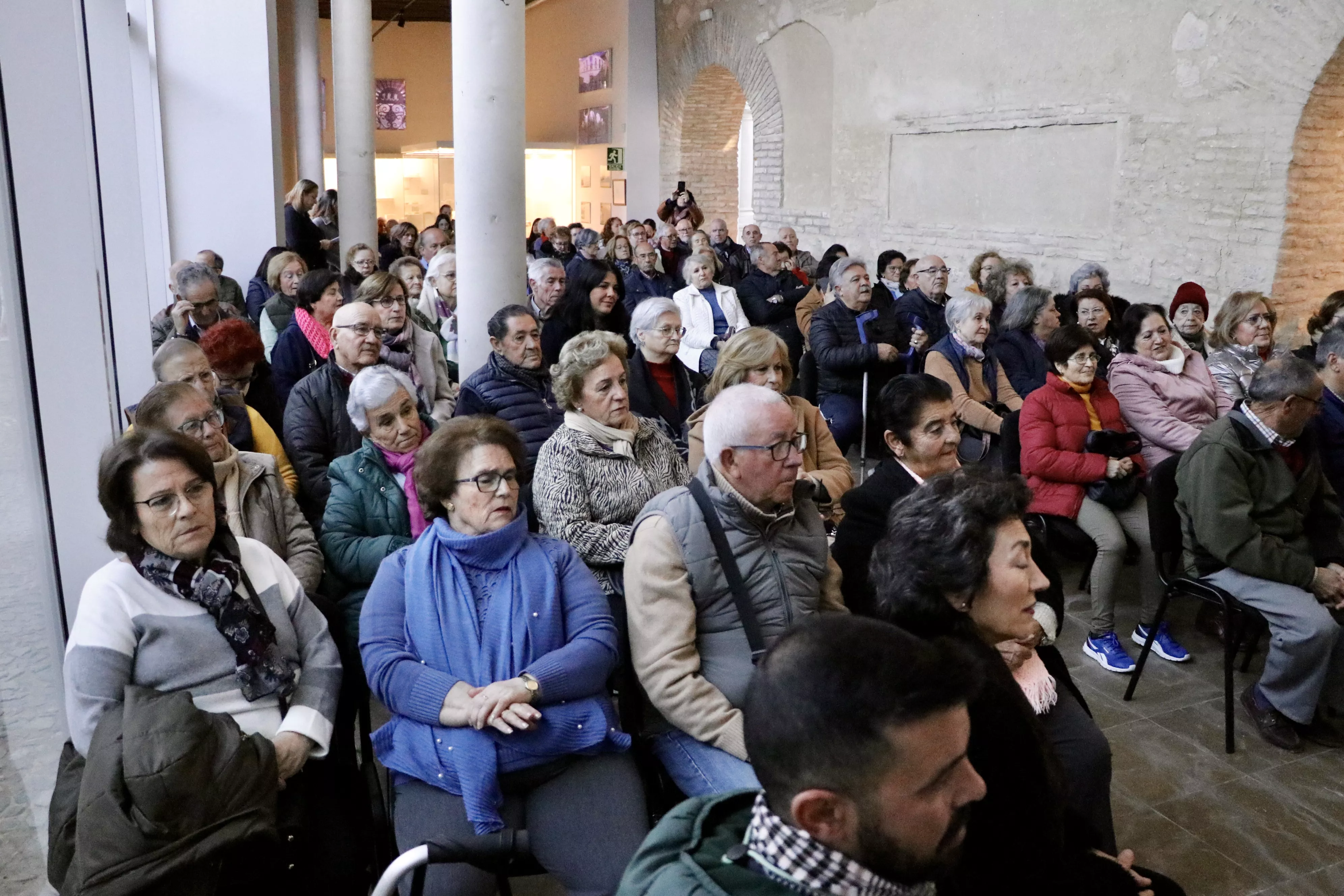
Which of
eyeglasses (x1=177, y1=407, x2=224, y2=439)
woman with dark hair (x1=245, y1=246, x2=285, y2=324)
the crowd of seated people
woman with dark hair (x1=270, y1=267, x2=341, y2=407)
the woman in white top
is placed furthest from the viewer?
woman with dark hair (x1=245, y1=246, x2=285, y2=324)

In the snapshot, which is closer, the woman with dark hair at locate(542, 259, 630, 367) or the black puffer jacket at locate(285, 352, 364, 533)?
the black puffer jacket at locate(285, 352, 364, 533)

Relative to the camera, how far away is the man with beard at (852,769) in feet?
3.99

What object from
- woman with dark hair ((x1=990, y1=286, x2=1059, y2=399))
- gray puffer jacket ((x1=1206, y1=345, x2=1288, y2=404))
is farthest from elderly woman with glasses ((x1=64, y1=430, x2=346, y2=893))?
gray puffer jacket ((x1=1206, y1=345, x2=1288, y2=404))

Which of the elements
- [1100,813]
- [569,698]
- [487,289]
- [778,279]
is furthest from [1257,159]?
[569,698]

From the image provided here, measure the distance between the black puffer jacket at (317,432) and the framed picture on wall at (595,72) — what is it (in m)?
15.8

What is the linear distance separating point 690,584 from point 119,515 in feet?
4.04

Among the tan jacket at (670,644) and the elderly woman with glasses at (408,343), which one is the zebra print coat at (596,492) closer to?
the tan jacket at (670,644)

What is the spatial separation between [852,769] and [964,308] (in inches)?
174

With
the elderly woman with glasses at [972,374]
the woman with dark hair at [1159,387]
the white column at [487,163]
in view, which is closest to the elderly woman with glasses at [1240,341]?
the woman with dark hair at [1159,387]

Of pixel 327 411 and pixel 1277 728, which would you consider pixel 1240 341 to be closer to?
pixel 1277 728

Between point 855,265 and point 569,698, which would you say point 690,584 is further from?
point 855,265

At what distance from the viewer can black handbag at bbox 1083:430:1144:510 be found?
4297 millimetres

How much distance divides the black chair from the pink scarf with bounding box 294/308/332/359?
142 inches

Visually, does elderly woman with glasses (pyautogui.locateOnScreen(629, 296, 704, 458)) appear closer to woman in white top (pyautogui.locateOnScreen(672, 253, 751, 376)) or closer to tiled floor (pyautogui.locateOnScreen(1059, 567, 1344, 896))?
tiled floor (pyautogui.locateOnScreen(1059, 567, 1344, 896))
